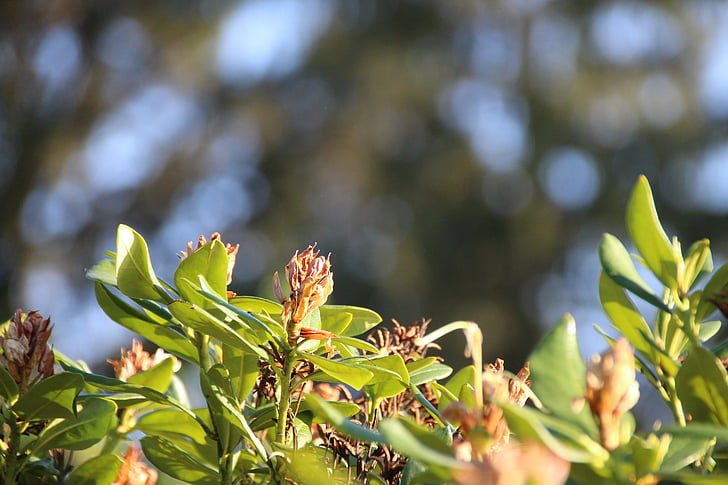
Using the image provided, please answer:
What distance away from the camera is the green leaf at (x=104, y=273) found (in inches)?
12.5

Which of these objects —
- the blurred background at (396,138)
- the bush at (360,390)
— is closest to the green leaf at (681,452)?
the bush at (360,390)

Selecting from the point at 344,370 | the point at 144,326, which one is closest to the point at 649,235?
the point at 344,370

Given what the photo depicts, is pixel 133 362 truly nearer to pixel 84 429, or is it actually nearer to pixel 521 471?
pixel 84 429

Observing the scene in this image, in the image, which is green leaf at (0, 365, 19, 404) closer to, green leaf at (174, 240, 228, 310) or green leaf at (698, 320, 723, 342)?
green leaf at (174, 240, 228, 310)

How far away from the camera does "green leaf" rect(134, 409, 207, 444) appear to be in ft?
1.19

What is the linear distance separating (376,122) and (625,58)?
2.38m

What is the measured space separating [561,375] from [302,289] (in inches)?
4.8

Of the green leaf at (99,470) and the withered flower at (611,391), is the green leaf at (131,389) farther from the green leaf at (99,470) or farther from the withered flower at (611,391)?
the withered flower at (611,391)

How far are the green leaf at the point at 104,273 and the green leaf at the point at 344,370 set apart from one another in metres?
0.10

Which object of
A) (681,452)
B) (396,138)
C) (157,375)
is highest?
(396,138)

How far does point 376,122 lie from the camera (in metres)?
6.55

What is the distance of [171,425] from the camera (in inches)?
14.4

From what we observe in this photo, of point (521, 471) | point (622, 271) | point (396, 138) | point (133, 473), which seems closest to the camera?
point (521, 471)

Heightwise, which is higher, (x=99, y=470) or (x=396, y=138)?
(x=396, y=138)
